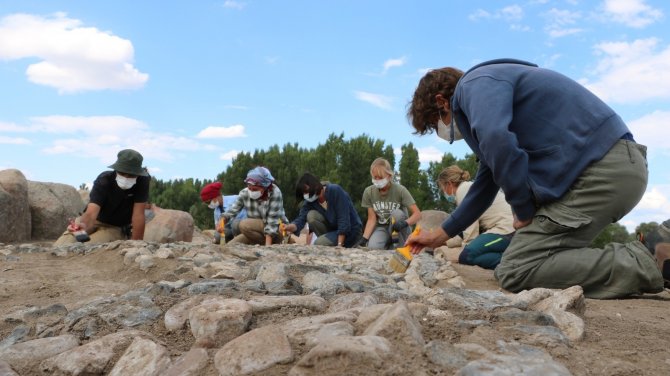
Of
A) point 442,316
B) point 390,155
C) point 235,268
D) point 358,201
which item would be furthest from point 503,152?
point 390,155

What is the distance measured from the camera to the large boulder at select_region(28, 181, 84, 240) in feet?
40.1

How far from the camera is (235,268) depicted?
180 inches

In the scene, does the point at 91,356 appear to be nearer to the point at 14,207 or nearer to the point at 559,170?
the point at 559,170

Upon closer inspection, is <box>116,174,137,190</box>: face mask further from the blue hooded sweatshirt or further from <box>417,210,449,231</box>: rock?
<box>417,210,449,231</box>: rock

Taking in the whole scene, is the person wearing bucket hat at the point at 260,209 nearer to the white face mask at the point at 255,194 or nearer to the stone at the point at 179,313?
the white face mask at the point at 255,194

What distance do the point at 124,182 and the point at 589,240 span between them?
17.4 ft

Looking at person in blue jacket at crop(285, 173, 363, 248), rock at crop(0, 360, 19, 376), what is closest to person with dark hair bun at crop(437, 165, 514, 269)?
person in blue jacket at crop(285, 173, 363, 248)

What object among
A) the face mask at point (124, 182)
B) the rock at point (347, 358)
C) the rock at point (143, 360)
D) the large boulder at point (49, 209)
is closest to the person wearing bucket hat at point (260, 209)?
the face mask at point (124, 182)

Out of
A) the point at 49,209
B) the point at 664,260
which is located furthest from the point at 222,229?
the point at 664,260

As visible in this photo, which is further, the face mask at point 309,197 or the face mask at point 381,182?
the face mask at point 309,197

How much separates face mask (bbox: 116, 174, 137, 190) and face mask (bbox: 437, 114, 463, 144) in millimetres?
4384

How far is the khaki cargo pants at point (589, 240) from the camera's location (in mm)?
3736

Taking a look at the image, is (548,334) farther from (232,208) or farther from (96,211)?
(232,208)

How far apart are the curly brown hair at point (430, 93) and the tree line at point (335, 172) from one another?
18712 mm
